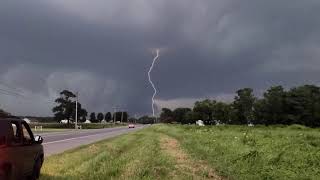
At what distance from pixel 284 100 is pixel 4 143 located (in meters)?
159

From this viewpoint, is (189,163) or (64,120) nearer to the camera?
(189,163)

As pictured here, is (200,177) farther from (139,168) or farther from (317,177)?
(317,177)

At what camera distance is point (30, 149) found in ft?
47.2

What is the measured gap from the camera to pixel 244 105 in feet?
616

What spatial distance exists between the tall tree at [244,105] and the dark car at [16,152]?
563 ft

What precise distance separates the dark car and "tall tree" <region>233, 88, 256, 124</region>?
172 m

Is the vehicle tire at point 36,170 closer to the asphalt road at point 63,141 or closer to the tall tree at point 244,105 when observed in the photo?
the asphalt road at point 63,141

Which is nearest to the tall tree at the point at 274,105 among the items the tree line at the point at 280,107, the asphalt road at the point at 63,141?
the tree line at the point at 280,107

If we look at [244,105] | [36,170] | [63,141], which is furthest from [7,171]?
[244,105]

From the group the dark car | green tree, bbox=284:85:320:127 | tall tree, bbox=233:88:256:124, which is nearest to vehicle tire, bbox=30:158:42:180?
the dark car

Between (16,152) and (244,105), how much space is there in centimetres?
17767

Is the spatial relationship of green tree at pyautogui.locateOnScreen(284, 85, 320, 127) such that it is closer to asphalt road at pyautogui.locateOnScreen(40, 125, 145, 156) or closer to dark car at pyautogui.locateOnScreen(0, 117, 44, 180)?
asphalt road at pyautogui.locateOnScreen(40, 125, 145, 156)

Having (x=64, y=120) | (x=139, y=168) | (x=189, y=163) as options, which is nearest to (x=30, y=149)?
(x=139, y=168)

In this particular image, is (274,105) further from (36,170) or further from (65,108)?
(36,170)
